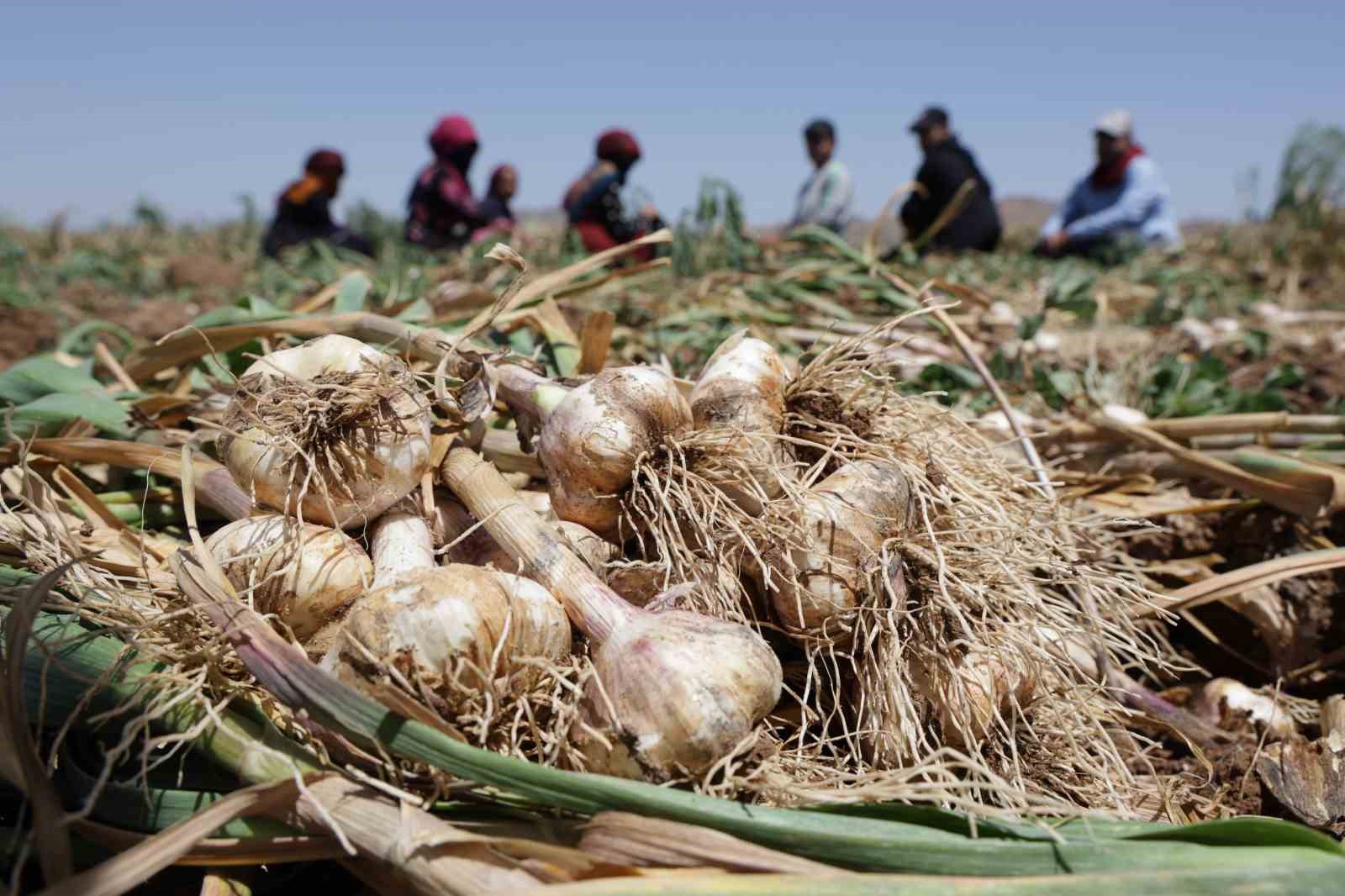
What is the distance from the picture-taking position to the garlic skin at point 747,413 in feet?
4.13

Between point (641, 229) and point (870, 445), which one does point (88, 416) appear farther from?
point (641, 229)

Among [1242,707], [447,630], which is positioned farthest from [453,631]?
[1242,707]

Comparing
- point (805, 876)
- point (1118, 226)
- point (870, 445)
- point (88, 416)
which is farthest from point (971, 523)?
point (1118, 226)

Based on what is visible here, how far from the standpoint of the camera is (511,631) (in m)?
1.01

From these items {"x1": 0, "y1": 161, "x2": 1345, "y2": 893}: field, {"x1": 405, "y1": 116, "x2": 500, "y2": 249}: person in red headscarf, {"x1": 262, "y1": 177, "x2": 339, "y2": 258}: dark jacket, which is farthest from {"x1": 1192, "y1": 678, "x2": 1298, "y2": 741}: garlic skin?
{"x1": 262, "y1": 177, "x2": 339, "y2": 258}: dark jacket

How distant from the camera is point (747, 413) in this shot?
133cm

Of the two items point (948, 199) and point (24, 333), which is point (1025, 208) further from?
point (24, 333)

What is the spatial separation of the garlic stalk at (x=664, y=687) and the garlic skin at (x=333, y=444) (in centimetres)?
29

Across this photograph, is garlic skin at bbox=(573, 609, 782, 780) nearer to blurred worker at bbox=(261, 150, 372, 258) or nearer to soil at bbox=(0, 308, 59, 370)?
soil at bbox=(0, 308, 59, 370)

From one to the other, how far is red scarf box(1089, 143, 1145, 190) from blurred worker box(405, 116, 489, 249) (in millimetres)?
5705

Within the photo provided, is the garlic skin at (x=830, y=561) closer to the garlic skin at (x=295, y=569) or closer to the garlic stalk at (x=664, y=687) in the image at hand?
the garlic stalk at (x=664, y=687)

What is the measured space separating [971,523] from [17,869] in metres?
1.16

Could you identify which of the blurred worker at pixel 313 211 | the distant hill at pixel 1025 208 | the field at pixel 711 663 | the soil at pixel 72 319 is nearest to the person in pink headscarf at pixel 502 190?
the blurred worker at pixel 313 211

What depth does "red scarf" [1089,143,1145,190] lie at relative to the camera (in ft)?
26.6
